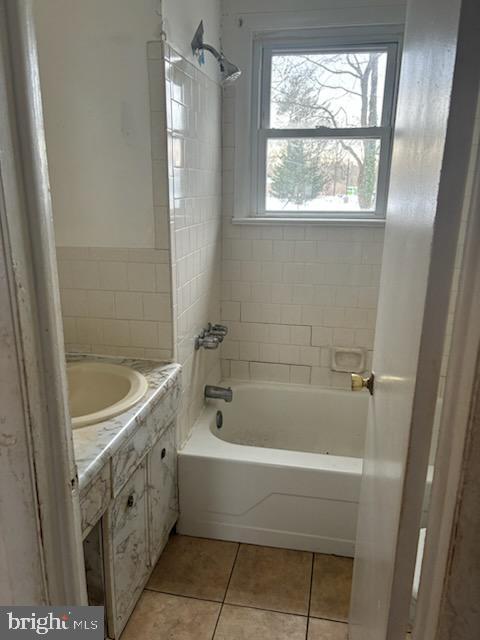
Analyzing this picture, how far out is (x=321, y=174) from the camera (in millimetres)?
2432

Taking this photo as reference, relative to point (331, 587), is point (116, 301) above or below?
above

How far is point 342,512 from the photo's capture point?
6.29 ft

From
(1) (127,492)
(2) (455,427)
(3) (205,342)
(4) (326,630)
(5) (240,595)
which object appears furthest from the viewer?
(3) (205,342)

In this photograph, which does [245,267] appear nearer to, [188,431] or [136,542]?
[188,431]

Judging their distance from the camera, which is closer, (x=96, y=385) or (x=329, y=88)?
(x=96, y=385)

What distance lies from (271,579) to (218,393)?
841 millimetres

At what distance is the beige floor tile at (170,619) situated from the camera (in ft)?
5.21

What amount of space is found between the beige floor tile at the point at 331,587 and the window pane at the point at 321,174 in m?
1.65

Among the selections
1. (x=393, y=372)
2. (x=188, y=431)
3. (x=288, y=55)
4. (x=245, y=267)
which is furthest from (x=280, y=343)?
(x=393, y=372)

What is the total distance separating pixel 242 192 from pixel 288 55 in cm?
69

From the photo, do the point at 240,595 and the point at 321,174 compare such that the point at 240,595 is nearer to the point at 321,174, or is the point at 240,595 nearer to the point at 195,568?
the point at 195,568

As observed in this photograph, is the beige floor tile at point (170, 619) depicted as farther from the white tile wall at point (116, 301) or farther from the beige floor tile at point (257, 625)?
the white tile wall at point (116, 301)

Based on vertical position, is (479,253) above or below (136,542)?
above

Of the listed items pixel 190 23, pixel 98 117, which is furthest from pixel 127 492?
pixel 190 23
